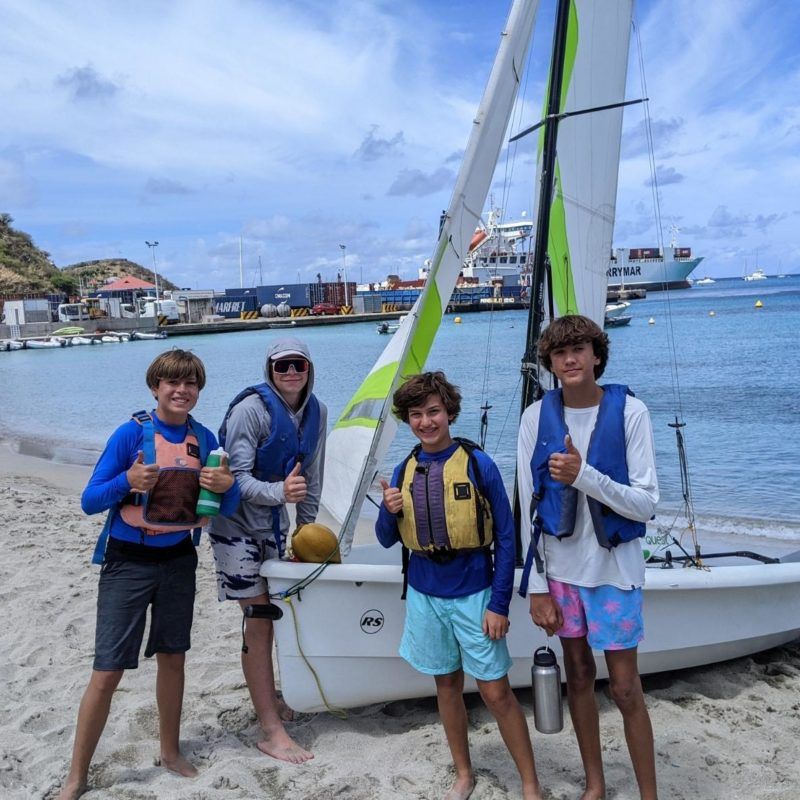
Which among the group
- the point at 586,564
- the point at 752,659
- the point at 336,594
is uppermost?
the point at 586,564

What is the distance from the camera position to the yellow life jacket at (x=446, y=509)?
2.62 meters

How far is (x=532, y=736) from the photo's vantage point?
330cm

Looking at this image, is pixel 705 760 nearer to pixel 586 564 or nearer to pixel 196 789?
pixel 586 564

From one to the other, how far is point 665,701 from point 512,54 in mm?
3107

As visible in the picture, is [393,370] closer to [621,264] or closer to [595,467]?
[595,467]

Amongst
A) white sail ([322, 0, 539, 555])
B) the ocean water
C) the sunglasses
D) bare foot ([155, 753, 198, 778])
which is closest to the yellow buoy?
white sail ([322, 0, 539, 555])

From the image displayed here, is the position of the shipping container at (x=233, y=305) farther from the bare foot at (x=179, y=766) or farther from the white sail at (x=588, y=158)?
the bare foot at (x=179, y=766)

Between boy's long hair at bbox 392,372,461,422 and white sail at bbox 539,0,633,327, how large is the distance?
148cm

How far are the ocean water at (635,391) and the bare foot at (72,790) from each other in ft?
8.46

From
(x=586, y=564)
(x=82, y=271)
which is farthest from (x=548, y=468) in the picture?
(x=82, y=271)

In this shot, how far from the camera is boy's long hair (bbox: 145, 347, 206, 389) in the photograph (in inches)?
110

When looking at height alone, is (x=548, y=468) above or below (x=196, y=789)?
above

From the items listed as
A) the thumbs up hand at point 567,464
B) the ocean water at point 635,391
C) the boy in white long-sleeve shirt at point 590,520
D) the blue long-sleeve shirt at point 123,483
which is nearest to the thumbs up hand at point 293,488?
the blue long-sleeve shirt at point 123,483

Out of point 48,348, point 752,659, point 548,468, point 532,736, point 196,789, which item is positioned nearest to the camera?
point 548,468
